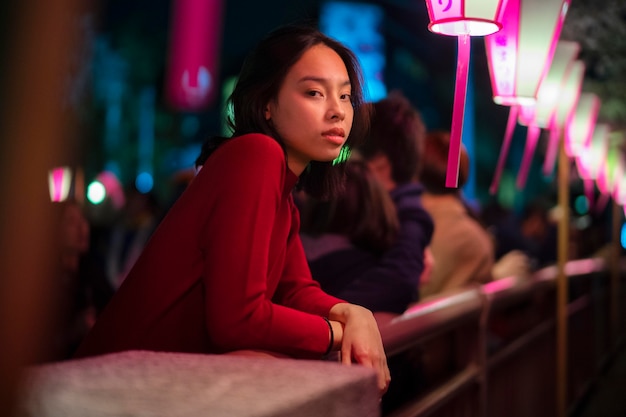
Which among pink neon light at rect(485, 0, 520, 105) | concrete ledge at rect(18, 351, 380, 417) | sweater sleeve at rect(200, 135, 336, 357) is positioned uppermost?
pink neon light at rect(485, 0, 520, 105)

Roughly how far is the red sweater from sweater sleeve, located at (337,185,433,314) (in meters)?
1.05

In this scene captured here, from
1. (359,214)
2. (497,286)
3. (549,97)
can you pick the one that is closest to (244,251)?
(359,214)

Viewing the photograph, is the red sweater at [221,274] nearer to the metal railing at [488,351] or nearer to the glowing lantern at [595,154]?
the metal railing at [488,351]

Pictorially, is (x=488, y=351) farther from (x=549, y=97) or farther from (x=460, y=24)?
(x=460, y=24)

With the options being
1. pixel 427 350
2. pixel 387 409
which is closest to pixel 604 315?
pixel 427 350

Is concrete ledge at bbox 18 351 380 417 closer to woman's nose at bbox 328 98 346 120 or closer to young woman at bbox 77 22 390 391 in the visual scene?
young woman at bbox 77 22 390 391

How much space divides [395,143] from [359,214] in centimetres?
45

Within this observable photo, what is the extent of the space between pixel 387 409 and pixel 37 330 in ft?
7.58

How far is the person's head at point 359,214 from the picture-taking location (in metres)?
3.22

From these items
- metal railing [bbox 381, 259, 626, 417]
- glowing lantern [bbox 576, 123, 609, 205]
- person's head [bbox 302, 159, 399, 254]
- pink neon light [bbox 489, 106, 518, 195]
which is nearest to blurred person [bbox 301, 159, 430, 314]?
person's head [bbox 302, 159, 399, 254]

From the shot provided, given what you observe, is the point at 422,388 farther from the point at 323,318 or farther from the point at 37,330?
the point at 37,330

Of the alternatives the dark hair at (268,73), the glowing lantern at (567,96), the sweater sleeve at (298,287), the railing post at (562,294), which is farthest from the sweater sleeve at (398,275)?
the glowing lantern at (567,96)

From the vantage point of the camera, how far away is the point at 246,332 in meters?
1.90

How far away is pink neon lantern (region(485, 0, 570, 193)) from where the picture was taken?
3359 mm
